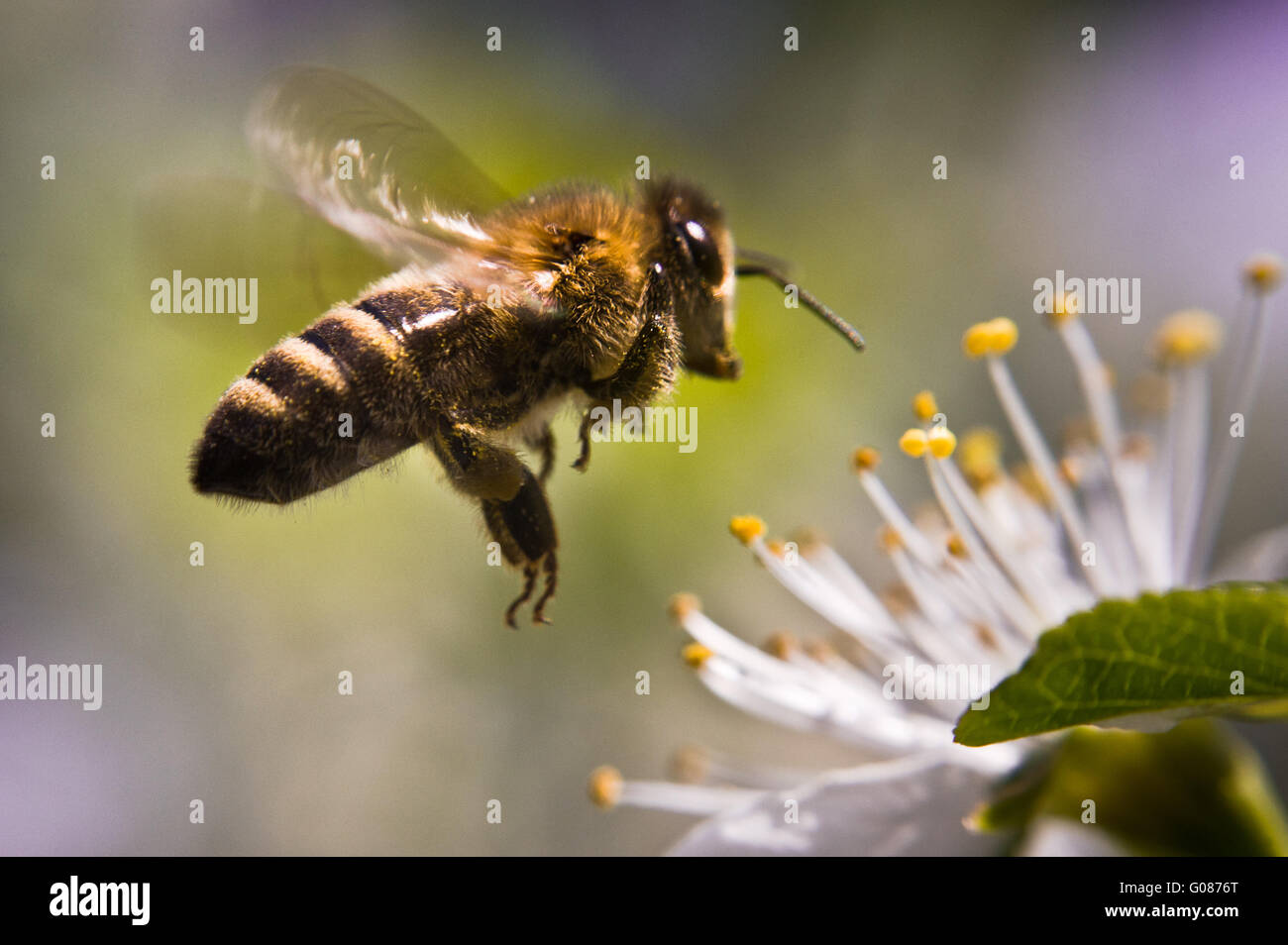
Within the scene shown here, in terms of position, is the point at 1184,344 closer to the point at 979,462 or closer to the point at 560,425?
the point at 979,462

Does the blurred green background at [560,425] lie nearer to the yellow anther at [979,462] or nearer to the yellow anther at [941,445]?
the yellow anther at [979,462]

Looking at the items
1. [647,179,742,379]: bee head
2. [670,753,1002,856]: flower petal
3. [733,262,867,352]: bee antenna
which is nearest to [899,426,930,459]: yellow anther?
[733,262,867,352]: bee antenna

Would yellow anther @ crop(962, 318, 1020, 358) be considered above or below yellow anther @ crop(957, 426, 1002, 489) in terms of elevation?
above

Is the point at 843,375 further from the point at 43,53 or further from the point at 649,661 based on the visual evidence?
the point at 43,53

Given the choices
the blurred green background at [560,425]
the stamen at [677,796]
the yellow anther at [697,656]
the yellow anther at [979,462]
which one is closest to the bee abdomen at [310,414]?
the yellow anther at [697,656]

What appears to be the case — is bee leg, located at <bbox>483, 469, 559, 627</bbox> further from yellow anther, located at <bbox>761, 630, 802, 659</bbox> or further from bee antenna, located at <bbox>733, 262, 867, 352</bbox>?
yellow anther, located at <bbox>761, 630, 802, 659</bbox>

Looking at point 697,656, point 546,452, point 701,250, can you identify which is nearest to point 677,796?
point 697,656
